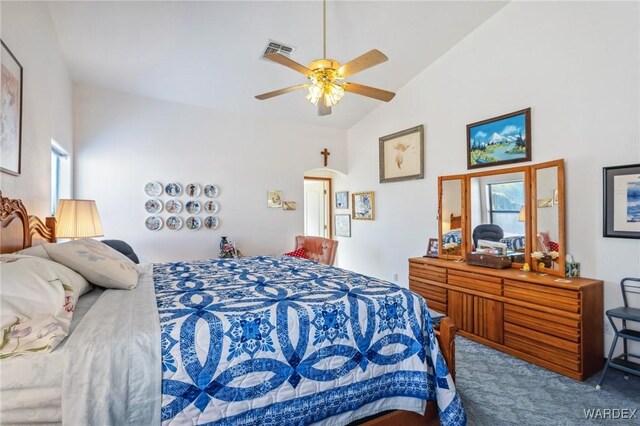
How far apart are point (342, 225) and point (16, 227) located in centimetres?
483

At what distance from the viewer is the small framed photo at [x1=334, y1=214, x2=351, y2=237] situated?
6027mm

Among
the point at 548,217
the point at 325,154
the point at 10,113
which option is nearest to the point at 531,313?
the point at 548,217

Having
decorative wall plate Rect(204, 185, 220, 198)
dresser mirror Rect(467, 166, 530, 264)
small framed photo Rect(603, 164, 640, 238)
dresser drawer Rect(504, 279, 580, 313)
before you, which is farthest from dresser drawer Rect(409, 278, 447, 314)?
decorative wall plate Rect(204, 185, 220, 198)

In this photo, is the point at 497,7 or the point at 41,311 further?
the point at 497,7

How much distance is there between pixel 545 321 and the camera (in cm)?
276

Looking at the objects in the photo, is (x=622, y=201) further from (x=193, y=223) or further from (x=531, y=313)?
(x=193, y=223)

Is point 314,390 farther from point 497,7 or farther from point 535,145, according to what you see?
point 497,7

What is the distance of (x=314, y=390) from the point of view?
152 centimetres

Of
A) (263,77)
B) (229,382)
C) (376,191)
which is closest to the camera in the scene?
(229,382)

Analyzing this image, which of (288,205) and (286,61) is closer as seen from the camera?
(286,61)

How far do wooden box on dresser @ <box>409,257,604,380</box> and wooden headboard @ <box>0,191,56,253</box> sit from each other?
12.1 ft

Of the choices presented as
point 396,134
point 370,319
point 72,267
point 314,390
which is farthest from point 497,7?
point 72,267

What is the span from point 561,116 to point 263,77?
3301mm

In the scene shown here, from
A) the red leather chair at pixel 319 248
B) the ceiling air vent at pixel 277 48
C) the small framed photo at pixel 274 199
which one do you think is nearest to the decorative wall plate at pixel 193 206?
the small framed photo at pixel 274 199
